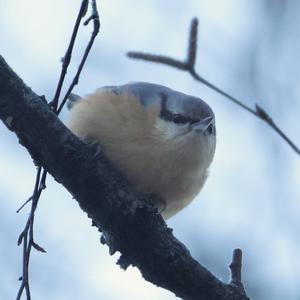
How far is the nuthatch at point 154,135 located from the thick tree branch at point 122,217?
301 millimetres

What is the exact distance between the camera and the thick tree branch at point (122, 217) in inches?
81.9

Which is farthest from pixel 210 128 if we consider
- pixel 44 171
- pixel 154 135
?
pixel 44 171

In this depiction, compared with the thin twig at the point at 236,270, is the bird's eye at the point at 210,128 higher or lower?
higher

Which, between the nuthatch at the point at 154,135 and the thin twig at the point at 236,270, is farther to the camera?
the nuthatch at the point at 154,135

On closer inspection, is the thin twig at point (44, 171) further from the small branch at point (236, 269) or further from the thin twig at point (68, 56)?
the small branch at point (236, 269)

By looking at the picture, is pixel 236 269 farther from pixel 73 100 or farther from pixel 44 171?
pixel 73 100

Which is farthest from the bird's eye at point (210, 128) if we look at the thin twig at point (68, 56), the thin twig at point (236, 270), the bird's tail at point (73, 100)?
the thin twig at point (68, 56)

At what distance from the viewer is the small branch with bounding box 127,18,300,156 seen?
169cm

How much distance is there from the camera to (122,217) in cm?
218

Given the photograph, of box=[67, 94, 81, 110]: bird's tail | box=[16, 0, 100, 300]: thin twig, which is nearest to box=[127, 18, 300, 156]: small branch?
box=[16, 0, 100, 300]: thin twig

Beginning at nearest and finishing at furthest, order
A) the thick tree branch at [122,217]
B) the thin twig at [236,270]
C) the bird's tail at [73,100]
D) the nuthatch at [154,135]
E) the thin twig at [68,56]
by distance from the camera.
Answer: the thin twig at [68,56]
the thick tree branch at [122,217]
the thin twig at [236,270]
the nuthatch at [154,135]
the bird's tail at [73,100]

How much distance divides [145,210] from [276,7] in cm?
581

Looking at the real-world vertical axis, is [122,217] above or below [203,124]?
below

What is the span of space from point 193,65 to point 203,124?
0.82 metres
